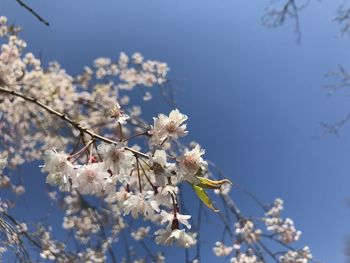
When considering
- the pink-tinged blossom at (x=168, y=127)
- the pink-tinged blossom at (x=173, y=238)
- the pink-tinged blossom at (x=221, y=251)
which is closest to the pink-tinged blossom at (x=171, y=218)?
the pink-tinged blossom at (x=173, y=238)

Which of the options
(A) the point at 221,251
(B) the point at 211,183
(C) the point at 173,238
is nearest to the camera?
(B) the point at 211,183

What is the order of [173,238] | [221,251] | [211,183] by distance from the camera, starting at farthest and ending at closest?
[221,251], [173,238], [211,183]

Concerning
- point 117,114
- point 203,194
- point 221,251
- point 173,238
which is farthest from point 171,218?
point 221,251

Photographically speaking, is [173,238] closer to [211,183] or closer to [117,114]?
[211,183]

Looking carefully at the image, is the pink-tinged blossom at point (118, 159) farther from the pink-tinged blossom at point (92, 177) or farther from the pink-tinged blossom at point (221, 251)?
the pink-tinged blossom at point (221, 251)

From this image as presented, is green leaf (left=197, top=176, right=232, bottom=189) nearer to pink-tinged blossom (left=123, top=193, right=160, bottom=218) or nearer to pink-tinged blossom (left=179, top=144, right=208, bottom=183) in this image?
pink-tinged blossom (left=179, top=144, right=208, bottom=183)

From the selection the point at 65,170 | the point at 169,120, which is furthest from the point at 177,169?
the point at 65,170

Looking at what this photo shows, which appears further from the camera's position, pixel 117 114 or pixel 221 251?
pixel 221 251

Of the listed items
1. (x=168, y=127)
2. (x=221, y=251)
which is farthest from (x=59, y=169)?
(x=221, y=251)

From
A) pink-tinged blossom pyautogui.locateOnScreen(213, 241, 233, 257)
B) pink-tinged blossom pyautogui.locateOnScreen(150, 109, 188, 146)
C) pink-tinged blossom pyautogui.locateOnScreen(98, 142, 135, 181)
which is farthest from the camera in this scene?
pink-tinged blossom pyautogui.locateOnScreen(213, 241, 233, 257)

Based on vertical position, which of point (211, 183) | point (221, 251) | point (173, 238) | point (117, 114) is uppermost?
point (221, 251)

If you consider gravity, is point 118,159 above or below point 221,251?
below

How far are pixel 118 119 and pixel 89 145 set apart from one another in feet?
0.45

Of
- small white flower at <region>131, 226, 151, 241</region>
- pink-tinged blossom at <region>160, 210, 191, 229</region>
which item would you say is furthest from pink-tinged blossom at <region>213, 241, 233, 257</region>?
pink-tinged blossom at <region>160, 210, 191, 229</region>
